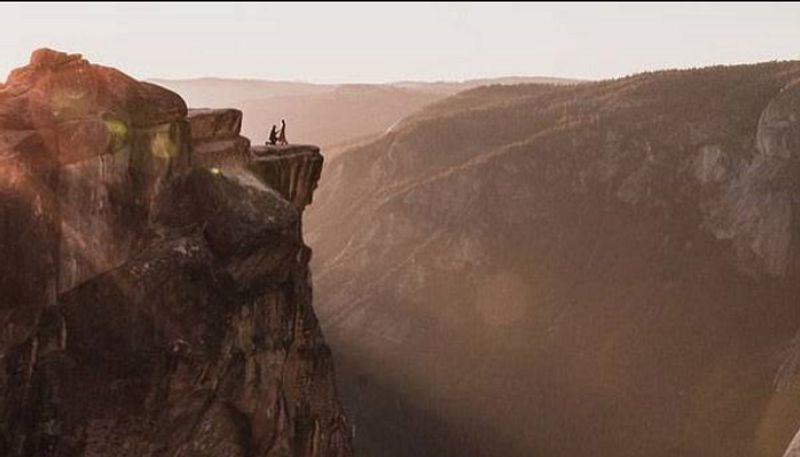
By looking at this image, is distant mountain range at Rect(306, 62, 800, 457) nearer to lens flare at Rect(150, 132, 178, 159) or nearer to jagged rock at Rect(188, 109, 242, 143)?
jagged rock at Rect(188, 109, 242, 143)

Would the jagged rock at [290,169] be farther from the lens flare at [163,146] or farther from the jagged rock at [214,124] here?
the lens flare at [163,146]

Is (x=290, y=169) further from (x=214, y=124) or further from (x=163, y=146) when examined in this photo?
(x=163, y=146)

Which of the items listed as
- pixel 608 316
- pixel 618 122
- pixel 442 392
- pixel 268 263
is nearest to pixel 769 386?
pixel 608 316

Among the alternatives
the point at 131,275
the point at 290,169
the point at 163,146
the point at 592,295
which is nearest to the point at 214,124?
the point at 163,146

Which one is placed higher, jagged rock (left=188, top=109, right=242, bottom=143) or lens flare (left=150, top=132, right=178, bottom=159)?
jagged rock (left=188, top=109, right=242, bottom=143)

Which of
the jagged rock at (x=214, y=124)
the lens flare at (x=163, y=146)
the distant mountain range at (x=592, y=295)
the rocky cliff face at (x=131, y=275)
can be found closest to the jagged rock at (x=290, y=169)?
the jagged rock at (x=214, y=124)

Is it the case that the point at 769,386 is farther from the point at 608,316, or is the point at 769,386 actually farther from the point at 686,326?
the point at 608,316

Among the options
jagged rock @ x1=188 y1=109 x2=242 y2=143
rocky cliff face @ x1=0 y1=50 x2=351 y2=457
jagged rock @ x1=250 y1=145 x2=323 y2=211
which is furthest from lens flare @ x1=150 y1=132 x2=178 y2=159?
jagged rock @ x1=250 y1=145 x2=323 y2=211
